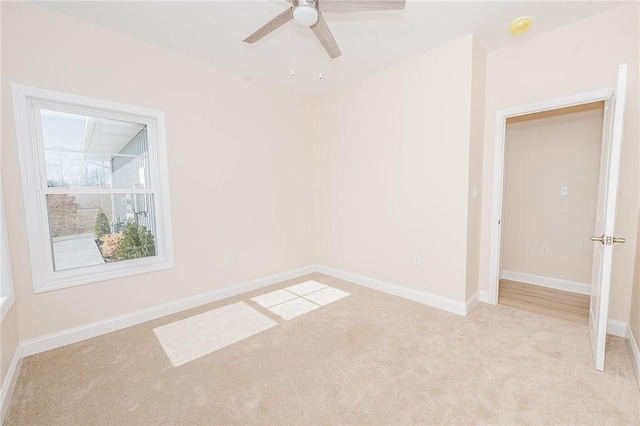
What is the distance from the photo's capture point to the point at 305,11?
1.72 m

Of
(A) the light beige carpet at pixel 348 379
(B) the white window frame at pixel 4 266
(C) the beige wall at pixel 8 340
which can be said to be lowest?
(A) the light beige carpet at pixel 348 379

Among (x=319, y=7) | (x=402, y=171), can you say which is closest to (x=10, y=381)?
(x=319, y=7)

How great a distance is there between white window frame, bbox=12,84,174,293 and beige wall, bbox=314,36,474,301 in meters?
2.22

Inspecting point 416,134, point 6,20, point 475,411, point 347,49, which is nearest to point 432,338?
point 475,411

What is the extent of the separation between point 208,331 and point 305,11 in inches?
106

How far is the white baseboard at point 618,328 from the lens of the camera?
2396mm

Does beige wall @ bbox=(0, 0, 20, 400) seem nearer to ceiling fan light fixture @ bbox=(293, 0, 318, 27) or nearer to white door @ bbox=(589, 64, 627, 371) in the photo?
ceiling fan light fixture @ bbox=(293, 0, 318, 27)

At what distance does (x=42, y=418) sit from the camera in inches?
63.6

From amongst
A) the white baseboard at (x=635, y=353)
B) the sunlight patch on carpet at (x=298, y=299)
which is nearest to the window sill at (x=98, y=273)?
the sunlight patch on carpet at (x=298, y=299)

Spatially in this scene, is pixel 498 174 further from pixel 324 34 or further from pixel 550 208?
pixel 324 34

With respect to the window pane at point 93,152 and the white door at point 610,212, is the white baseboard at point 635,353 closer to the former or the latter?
the white door at point 610,212

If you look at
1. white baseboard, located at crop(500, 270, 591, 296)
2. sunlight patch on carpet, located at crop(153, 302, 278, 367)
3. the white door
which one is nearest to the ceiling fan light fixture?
the white door

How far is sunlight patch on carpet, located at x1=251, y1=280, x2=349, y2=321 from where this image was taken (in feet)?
9.93

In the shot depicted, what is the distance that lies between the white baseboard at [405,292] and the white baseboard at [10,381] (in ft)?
10.7
